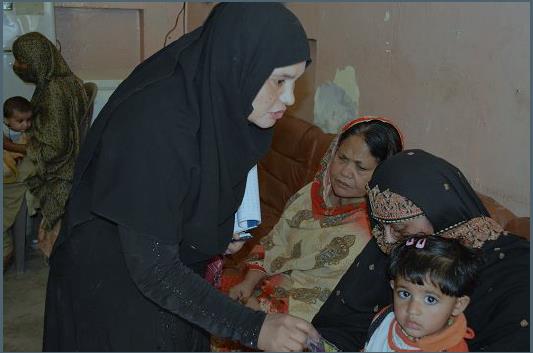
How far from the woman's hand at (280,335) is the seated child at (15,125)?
3.17 metres

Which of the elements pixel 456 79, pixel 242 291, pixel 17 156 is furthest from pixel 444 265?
pixel 17 156

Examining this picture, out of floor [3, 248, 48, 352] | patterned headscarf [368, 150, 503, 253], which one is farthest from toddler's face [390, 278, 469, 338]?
floor [3, 248, 48, 352]

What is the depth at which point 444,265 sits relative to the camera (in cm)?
157

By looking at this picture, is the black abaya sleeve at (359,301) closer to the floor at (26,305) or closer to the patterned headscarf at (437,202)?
the patterned headscarf at (437,202)

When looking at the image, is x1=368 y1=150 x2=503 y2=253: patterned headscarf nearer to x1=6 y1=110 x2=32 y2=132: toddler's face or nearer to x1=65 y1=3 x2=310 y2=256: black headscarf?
x1=65 y1=3 x2=310 y2=256: black headscarf

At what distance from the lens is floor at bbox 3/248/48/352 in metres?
3.35

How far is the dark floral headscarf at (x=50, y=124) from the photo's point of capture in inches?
157

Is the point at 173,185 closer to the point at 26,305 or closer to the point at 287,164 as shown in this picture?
the point at 287,164

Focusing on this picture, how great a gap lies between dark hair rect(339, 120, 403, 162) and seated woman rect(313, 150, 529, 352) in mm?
435

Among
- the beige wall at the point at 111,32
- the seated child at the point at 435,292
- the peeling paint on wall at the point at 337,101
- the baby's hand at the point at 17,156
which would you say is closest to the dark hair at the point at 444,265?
the seated child at the point at 435,292

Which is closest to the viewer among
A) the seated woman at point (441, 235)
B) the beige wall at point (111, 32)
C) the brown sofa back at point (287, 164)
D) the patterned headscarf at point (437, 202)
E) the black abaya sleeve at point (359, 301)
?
the seated woman at point (441, 235)

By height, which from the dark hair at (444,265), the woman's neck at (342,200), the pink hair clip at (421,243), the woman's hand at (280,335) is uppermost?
the pink hair clip at (421,243)

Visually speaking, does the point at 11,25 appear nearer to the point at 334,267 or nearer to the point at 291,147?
the point at 291,147

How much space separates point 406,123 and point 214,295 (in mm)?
1818
